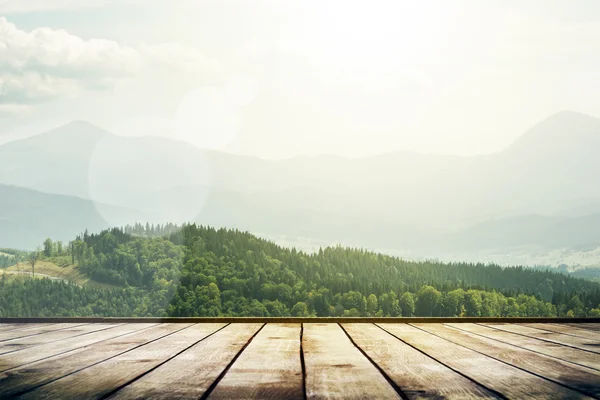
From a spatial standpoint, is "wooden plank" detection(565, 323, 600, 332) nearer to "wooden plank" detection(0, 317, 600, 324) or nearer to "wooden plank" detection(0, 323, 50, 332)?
"wooden plank" detection(0, 317, 600, 324)

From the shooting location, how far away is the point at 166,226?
153500mm

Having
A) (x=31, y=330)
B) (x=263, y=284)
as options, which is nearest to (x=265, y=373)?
(x=31, y=330)

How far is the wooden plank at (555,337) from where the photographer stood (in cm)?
399

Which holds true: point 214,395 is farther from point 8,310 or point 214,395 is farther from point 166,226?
point 166,226

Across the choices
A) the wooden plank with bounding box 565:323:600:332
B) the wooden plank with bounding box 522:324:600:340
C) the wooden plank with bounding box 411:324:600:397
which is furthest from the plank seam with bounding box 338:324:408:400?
the wooden plank with bounding box 565:323:600:332

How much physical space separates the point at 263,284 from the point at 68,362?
109 metres

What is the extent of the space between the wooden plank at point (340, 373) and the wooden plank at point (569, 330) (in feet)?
6.75

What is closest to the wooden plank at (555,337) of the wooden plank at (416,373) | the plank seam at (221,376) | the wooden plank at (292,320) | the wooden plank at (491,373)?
the wooden plank at (292,320)

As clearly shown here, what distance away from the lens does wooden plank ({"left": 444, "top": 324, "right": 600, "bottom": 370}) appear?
10.9 ft

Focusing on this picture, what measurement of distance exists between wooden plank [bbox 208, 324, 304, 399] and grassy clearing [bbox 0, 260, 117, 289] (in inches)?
5133

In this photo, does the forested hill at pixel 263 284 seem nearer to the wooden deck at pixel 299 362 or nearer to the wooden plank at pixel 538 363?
the wooden deck at pixel 299 362

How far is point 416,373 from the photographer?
110 inches

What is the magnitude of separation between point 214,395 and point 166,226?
15560 cm

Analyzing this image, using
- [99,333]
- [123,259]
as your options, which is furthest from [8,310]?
[99,333]
